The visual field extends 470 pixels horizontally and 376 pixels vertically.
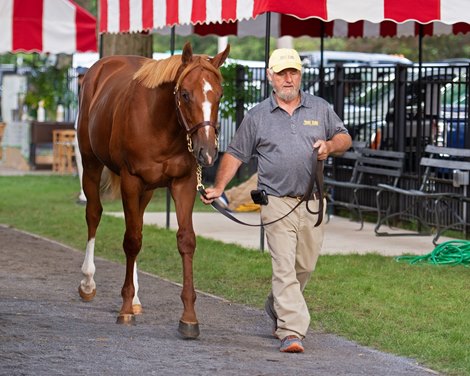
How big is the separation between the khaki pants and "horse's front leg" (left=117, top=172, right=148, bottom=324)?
1.23m

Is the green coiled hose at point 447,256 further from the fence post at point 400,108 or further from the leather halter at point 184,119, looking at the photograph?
the leather halter at point 184,119

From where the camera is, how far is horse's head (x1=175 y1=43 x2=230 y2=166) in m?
8.34

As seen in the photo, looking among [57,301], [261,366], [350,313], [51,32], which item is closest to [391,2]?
[350,313]

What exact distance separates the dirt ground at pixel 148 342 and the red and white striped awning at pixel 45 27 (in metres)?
6.06

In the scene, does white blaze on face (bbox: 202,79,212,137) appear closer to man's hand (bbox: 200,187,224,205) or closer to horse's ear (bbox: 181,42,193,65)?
horse's ear (bbox: 181,42,193,65)

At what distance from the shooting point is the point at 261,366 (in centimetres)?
773

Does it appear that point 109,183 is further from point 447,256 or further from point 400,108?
point 400,108

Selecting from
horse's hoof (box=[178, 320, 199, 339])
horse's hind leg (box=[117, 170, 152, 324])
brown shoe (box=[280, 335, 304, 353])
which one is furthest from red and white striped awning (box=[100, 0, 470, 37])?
brown shoe (box=[280, 335, 304, 353])

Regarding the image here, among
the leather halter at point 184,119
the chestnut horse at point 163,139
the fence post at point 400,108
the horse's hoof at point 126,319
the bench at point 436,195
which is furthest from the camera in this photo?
the fence post at point 400,108

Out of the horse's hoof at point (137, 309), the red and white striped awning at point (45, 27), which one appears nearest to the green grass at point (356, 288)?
the horse's hoof at point (137, 309)

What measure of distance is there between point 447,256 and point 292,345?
4969 mm

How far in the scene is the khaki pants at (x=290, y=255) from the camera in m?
8.27

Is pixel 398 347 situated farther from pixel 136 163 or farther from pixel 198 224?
pixel 198 224

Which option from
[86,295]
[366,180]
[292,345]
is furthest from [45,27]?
[292,345]
